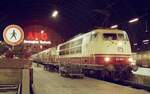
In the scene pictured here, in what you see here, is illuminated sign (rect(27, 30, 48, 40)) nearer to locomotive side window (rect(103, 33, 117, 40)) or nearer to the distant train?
the distant train

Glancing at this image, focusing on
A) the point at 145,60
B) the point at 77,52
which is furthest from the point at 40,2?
the point at 77,52

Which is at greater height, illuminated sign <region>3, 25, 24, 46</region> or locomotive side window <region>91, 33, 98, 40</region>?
locomotive side window <region>91, 33, 98, 40</region>

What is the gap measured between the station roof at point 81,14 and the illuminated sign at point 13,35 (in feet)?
78.3

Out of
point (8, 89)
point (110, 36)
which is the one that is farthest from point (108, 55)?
point (8, 89)

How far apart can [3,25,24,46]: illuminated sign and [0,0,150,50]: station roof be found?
78.3ft

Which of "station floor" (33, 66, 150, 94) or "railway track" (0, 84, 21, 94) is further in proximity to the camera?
"station floor" (33, 66, 150, 94)

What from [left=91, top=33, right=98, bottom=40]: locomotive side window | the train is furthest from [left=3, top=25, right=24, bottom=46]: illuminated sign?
[left=91, top=33, right=98, bottom=40]: locomotive side window

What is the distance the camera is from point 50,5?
56500 millimetres

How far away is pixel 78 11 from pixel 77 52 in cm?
2332

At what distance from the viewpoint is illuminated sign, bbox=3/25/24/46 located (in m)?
11.2

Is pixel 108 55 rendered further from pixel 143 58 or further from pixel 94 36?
pixel 143 58

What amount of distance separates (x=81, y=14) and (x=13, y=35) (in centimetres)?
3986

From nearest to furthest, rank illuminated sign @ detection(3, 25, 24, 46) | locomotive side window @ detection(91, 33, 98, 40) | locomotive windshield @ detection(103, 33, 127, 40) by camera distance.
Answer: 1. illuminated sign @ detection(3, 25, 24, 46)
2. locomotive side window @ detection(91, 33, 98, 40)
3. locomotive windshield @ detection(103, 33, 127, 40)

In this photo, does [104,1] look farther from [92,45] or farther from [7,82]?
[7,82]
